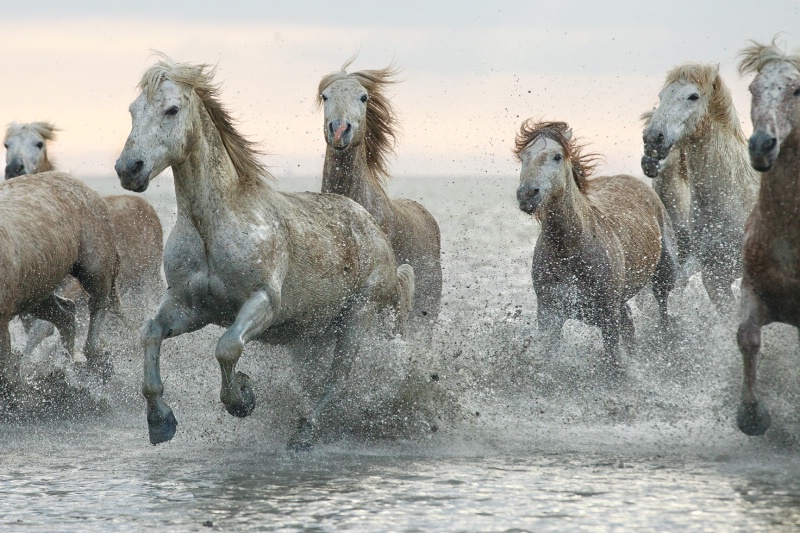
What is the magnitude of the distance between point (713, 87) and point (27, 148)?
5900 millimetres

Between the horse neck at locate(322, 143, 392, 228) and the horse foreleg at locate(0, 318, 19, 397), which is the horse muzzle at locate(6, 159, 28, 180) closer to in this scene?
the horse neck at locate(322, 143, 392, 228)

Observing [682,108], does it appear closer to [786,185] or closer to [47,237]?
[786,185]

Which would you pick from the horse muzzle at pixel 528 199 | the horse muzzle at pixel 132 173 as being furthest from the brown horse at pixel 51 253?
the horse muzzle at pixel 528 199

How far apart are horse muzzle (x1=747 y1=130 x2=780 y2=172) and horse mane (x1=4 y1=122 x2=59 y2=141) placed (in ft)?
24.0

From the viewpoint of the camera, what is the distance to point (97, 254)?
913cm

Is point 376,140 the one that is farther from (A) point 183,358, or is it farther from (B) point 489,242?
(B) point 489,242

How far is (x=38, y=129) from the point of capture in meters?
11.6

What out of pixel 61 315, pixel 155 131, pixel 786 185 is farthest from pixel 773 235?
pixel 61 315

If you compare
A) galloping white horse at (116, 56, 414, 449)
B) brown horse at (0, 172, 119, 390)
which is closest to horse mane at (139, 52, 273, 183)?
galloping white horse at (116, 56, 414, 449)

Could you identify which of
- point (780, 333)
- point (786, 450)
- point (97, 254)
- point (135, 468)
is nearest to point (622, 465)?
point (786, 450)

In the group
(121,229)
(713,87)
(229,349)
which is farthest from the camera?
(121,229)

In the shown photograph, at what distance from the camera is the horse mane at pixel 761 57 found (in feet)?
22.0

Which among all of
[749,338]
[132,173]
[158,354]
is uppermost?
[132,173]

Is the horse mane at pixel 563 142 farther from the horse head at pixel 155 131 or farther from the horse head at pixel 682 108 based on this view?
the horse head at pixel 155 131
